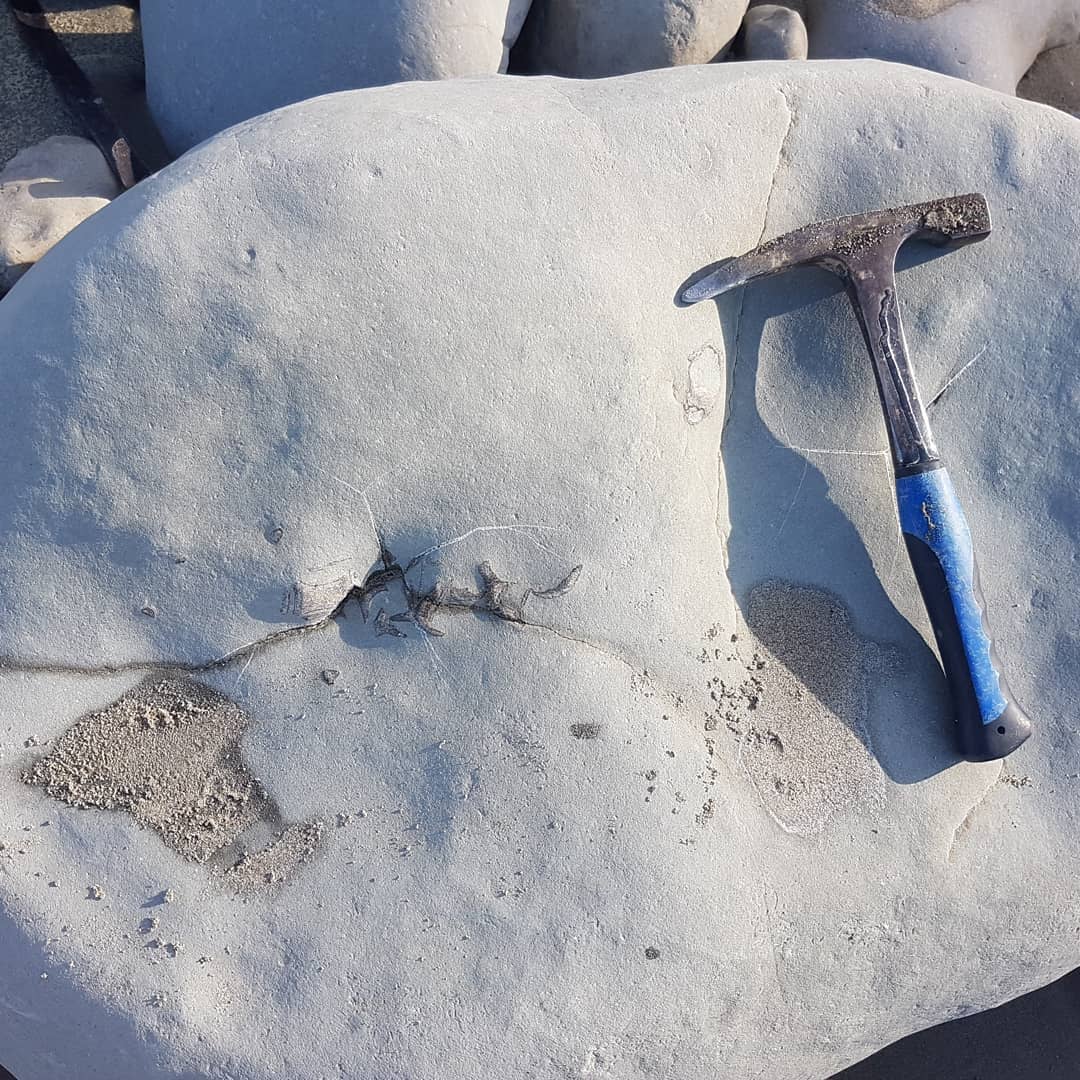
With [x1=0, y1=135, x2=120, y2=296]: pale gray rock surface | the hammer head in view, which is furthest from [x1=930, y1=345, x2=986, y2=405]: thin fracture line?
[x1=0, y1=135, x2=120, y2=296]: pale gray rock surface

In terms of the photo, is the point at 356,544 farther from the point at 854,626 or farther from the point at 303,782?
the point at 854,626

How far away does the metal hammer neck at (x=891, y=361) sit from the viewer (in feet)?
4.87

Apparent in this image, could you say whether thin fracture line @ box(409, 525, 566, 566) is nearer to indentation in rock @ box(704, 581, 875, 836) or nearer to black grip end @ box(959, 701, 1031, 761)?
indentation in rock @ box(704, 581, 875, 836)

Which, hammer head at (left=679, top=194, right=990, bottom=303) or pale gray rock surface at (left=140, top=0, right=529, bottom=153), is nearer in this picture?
hammer head at (left=679, top=194, right=990, bottom=303)

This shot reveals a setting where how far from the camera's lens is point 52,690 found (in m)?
1.43

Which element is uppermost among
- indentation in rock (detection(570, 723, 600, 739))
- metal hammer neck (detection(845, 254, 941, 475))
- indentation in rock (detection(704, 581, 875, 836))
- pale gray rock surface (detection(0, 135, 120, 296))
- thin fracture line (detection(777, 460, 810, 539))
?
pale gray rock surface (detection(0, 135, 120, 296))

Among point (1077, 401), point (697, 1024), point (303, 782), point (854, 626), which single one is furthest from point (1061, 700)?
point (303, 782)

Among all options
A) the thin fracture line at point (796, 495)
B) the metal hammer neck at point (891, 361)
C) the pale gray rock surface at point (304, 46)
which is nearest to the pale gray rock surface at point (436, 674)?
the thin fracture line at point (796, 495)

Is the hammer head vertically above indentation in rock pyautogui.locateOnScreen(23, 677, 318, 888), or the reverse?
the hammer head

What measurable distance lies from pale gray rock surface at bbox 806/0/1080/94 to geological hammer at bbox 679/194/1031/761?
786mm

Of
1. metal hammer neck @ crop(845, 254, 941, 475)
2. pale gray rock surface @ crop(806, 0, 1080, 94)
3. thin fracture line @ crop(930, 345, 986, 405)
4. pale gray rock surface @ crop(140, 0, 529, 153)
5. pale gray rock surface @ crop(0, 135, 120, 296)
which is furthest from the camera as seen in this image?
pale gray rock surface @ crop(806, 0, 1080, 94)

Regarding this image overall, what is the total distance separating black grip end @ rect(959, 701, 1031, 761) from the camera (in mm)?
1456

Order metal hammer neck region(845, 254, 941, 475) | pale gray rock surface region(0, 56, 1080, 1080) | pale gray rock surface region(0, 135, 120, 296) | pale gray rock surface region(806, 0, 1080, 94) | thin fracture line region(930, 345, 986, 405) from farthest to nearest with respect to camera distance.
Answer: pale gray rock surface region(806, 0, 1080, 94) < pale gray rock surface region(0, 135, 120, 296) < thin fracture line region(930, 345, 986, 405) < metal hammer neck region(845, 254, 941, 475) < pale gray rock surface region(0, 56, 1080, 1080)

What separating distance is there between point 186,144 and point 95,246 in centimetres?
76
